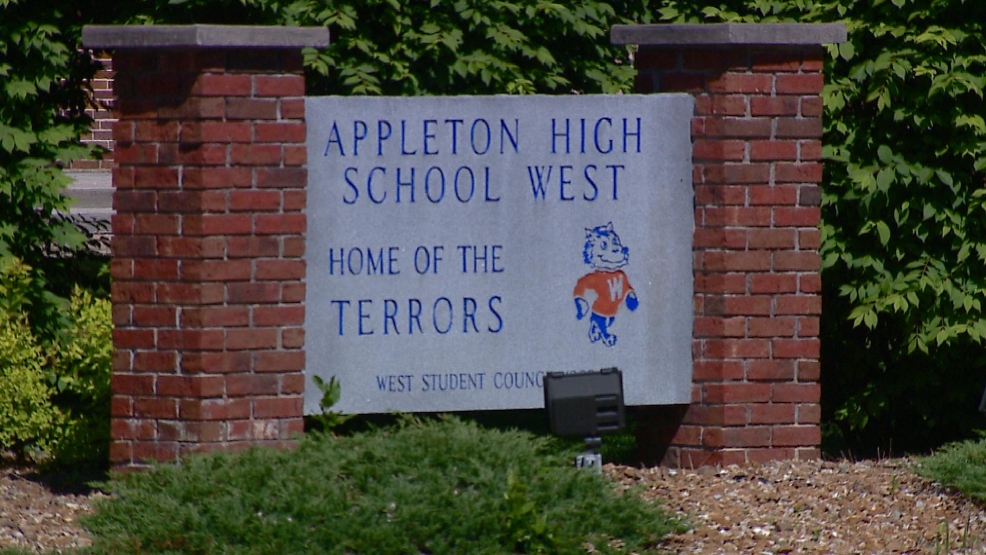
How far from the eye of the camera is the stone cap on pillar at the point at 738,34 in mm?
5461

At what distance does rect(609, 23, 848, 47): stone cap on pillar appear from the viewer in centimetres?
546

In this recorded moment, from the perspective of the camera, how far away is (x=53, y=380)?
625cm

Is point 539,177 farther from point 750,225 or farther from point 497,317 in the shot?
point 750,225

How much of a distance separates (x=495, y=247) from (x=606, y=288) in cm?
52

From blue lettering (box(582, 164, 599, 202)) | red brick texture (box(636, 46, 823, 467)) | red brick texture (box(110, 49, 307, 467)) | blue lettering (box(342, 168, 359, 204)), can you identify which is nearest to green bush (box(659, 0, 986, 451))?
red brick texture (box(636, 46, 823, 467))

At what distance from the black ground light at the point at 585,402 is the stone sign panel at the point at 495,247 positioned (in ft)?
1.53

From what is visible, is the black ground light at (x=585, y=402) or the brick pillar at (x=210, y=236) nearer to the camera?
the black ground light at (x=585, y=402)

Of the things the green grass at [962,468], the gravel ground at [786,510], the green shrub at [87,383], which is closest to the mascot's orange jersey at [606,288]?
the gravel ground at [786,510]

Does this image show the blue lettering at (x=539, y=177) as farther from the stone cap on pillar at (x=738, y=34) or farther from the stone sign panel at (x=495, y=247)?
the stone cap on pillar at (x=738, y=34)

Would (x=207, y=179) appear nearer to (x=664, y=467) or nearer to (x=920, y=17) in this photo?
(x=664, y=467)

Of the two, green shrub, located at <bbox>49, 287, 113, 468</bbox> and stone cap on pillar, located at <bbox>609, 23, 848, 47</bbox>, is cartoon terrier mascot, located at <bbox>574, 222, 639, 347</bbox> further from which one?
green shrub, located at <bbox>49, 287, 113, 468</bbox>

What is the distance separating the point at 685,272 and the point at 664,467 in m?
0.89

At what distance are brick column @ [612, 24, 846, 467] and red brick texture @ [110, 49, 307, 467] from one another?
1.64m

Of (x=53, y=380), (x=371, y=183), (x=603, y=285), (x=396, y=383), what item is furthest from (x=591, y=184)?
(x=53, y=380)
